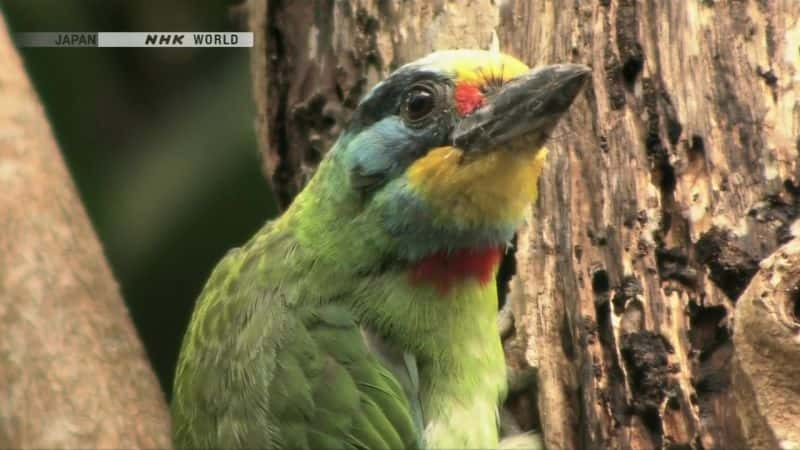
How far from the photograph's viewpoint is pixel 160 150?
18.7 ft

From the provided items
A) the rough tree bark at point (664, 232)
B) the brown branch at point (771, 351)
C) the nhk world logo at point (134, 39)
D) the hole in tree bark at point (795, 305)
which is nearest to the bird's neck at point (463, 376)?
the rough tree bark at point (664, 232)

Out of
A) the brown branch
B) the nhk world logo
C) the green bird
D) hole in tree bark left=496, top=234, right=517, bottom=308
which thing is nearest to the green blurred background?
the nhk world logo

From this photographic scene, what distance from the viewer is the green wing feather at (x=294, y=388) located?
341 cm

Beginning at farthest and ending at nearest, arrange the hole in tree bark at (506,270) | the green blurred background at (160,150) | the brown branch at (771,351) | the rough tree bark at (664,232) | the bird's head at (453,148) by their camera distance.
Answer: the green blurred background at (160,150) → the hole in tree bark at (506,270) → the bird's head at (453,148) → the rough tree bark at (664,232) → the brown branch at (771,351)

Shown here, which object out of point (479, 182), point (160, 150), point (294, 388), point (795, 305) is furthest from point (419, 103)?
point (160, 150)

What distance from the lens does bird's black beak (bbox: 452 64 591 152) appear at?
316cm

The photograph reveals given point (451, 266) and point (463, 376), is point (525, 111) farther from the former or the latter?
point (463, 376)

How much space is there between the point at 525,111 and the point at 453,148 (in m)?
0.25

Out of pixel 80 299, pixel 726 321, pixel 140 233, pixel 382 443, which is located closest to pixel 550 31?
pixel 726 321

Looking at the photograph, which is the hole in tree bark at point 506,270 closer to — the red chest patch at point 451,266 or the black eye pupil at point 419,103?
the red chest patch at point 451,266

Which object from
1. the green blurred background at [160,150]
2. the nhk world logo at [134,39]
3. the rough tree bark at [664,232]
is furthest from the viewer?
the green blurred background at [160,150]

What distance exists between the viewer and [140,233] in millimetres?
5453

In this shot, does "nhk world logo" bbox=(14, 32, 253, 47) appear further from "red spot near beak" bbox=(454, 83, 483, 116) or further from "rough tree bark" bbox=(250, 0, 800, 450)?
"rough tree bark" bbox=(250, 0, 800, 450)

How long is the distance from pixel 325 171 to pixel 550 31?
90 cm
